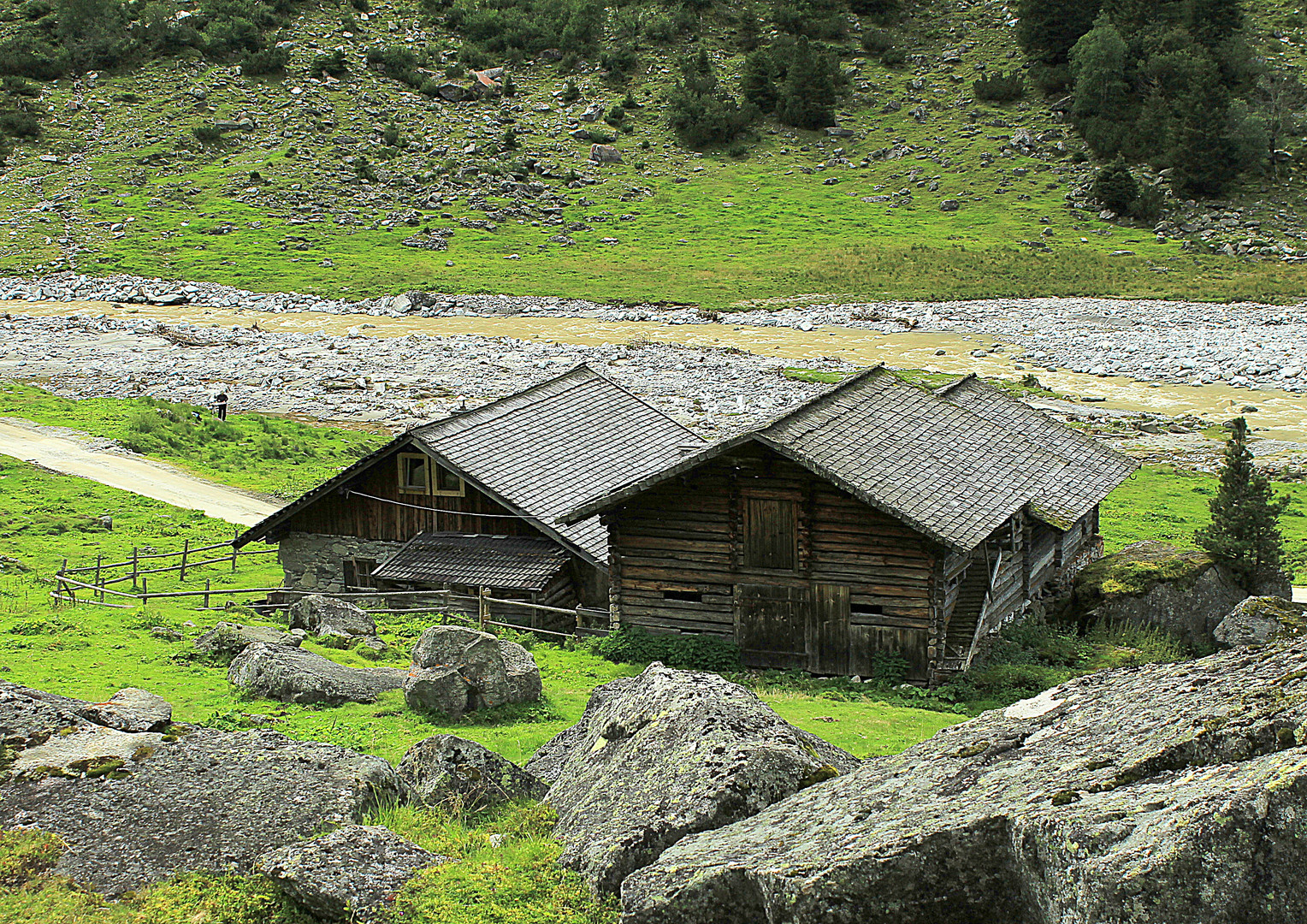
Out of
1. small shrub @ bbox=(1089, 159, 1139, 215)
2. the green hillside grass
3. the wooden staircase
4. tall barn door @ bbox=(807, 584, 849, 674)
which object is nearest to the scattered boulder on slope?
tall barn door @ bbox=(807, 584, 849, 674)

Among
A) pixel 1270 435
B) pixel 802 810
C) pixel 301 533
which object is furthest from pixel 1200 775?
pixel 1270 435

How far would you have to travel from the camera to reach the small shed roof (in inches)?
1068

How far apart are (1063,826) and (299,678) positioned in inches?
508

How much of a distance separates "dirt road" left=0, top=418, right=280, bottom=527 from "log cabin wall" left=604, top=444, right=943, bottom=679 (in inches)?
661

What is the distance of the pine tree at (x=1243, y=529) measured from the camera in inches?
1016

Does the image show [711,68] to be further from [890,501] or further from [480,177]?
[890,501]

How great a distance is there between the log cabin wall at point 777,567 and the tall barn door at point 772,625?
0.05 ft

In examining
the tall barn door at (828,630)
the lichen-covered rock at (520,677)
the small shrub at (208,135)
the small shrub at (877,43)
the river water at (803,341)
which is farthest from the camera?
the small shrub at (877,43)

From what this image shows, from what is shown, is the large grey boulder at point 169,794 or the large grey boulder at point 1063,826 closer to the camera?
the large grey boulder at point 1063,826

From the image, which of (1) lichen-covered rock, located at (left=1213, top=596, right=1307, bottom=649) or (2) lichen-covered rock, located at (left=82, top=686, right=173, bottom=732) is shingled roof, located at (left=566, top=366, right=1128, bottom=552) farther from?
(2) lichen-covered rock, located at (left=82, top=686, right=173, bottom=732)

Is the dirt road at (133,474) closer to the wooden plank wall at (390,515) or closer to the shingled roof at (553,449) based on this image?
the wooden plank wall at (390,515)

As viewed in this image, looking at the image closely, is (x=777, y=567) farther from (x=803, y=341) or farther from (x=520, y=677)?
(x=803, y=341)

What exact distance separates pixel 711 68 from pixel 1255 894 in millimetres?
123894

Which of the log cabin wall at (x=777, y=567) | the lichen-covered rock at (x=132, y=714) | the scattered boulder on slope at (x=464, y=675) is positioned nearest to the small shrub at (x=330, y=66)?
the log cabin wall at (x=777, y=567)
